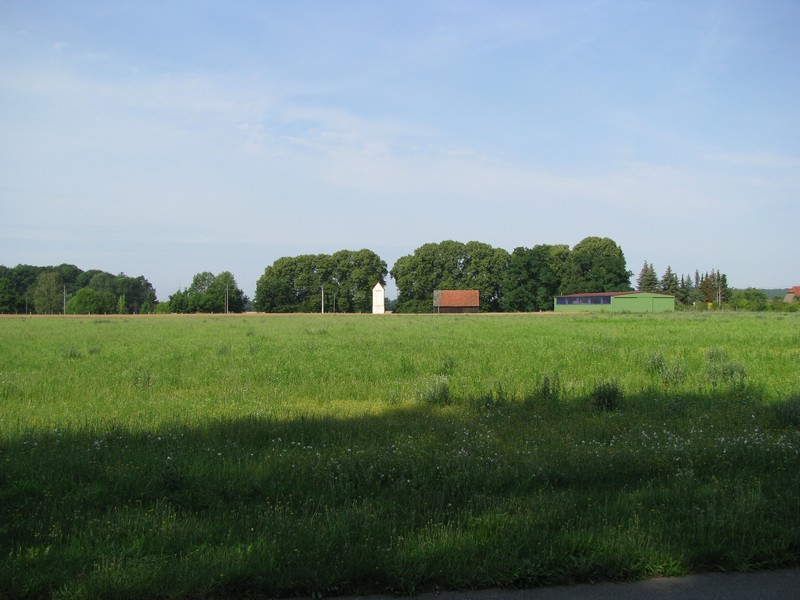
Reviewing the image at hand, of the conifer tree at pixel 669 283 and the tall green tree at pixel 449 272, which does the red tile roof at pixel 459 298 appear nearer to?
the tall green tree at pixel 449 272

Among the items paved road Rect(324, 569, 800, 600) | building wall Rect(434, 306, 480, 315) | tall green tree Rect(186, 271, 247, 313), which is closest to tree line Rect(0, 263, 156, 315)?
tall green tree Rect(186, 271, 247, 313)

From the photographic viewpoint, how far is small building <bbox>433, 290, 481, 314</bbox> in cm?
10646

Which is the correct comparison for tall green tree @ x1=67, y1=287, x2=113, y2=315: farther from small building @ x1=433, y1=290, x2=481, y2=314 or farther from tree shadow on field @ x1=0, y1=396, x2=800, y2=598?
tree shadow on field @ x1=0, y1=396, x2=800, y2=598

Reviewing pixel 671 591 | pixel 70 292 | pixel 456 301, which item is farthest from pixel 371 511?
pixel 70 292

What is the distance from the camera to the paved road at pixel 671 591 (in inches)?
159

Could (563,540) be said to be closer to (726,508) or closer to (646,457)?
(726,508)

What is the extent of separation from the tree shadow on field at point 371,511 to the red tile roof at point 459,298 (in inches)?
3881

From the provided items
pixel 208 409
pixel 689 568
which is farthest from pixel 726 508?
pixel 208 409

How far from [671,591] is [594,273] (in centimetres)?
11590

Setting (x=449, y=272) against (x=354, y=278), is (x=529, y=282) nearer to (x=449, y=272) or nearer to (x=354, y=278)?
(x=449, y=272)

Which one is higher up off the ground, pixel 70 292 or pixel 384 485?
pixel 70 292

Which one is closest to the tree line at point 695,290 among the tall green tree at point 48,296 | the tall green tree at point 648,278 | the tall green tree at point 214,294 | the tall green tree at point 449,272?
the tall green tree at point 648,278

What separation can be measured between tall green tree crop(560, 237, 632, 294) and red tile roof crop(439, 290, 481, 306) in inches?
774

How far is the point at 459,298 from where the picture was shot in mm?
107562
